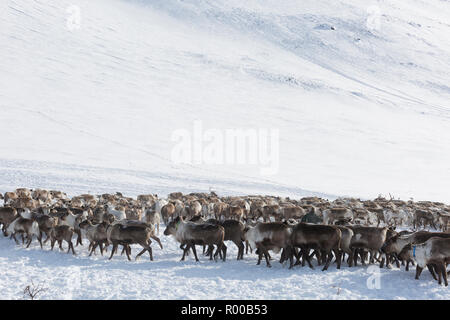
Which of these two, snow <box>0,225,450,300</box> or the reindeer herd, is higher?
the reindeer herd

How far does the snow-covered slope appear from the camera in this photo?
53.4 metres

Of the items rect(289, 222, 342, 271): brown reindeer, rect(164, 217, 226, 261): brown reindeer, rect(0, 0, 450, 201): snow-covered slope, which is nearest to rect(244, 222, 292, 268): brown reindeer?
rect(289, 222, 342, 271): brown reindeer

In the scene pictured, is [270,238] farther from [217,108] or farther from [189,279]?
[217,108]

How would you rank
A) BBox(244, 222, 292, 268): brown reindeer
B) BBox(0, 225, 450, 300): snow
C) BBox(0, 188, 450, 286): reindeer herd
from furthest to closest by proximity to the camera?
BBox(244, 222, 292, 268): brown reindeer < BBox(0, 188, 450, 286): reindeer herd < BBox(0, 225, 450, 300): snow

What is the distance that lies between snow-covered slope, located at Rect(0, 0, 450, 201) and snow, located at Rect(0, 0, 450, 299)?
409mm

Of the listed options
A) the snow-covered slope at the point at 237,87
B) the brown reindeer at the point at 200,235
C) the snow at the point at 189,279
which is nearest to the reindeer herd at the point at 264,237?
the brown reindeer at the point at 200,235

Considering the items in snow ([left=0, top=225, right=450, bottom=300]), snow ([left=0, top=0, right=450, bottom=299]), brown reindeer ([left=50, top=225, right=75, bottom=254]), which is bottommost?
snow ([left=0, top=225, right=450, bottom=300])

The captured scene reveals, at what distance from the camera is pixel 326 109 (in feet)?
290

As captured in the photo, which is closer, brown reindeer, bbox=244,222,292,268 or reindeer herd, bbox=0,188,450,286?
reindeer herd, bbox=0,188,450,286

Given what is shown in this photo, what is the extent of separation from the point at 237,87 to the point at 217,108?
15549mm

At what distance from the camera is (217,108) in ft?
275

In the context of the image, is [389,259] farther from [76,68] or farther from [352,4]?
[352,4]

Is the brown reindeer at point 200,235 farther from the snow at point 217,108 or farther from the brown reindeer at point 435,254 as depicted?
the brown reindeer at point 435,254

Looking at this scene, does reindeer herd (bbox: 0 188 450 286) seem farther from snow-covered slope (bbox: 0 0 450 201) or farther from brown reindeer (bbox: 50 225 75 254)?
snow-covered slope (bbox: 0 0 450 201)
